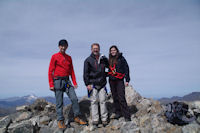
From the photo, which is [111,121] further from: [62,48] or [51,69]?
[62,48]

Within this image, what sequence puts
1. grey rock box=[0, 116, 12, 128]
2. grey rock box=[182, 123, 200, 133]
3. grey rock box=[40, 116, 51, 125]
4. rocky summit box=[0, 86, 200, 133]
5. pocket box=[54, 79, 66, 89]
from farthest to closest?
grey rock box=[40, 116, 51, 125] < grey rock box=[0, 116, 12, 128] < pocket box=[54, 79, 66, 89] < rocky summit box=[0, 86, 200, 133] < grey rock box=[182, 123, 200, 133]

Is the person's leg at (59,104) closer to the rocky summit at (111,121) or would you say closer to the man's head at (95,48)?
the rocky summit at (111,121)

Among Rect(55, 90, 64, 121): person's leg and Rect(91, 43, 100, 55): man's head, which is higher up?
Rect(91, 43, 100, 55): man's head

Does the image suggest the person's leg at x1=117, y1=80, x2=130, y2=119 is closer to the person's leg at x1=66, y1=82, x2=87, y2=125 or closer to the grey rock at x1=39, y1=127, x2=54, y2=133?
the person's leg at x1=66, y1=82, x2=87, y2=125

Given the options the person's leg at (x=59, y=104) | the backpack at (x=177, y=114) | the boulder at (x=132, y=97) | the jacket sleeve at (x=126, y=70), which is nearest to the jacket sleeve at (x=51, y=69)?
the person's leg at (x=59, y=104)

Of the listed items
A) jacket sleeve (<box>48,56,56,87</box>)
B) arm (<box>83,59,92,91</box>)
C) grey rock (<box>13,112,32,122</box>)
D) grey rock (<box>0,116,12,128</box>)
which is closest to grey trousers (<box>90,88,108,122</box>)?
arm (<box>83,59,92,91</box>)

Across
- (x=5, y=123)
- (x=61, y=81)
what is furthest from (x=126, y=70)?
(x=5, y=123)

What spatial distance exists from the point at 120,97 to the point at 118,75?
1.13 meters

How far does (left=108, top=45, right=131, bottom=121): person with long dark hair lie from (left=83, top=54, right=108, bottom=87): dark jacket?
1.51 feet

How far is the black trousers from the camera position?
23.6ft

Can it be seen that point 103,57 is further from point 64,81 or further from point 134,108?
point 134,108

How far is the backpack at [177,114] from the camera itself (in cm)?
597

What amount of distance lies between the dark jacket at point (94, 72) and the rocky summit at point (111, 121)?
215 centimetres

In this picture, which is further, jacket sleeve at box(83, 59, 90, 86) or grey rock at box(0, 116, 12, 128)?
grey rock at box(0, 116, 12, 128)
